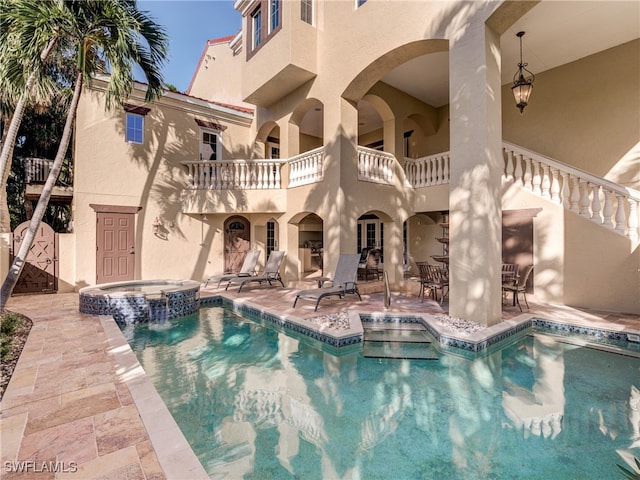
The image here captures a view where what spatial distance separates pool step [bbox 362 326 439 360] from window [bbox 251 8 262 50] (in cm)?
1126

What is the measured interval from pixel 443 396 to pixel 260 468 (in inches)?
103

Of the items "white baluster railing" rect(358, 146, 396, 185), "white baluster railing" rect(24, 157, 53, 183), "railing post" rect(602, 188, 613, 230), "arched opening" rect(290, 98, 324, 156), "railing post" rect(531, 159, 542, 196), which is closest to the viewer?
"railing post" rect(602, 188, 613, 230)

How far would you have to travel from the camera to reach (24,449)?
2.74 metres

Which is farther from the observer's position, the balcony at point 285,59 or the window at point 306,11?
the window at point 306,11

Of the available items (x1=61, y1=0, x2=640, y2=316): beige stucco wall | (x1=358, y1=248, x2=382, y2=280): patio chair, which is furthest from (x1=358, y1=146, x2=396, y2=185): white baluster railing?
(x1=358, y1=248, x2=382, y2=280): patio chair

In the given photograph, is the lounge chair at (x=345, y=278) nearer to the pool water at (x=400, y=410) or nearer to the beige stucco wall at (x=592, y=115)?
the pool water at (x=400, y=410)

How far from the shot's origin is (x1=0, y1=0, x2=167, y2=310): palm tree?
6.15m

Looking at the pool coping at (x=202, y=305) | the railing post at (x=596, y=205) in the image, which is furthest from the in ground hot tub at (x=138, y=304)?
the railing post at (x=596, y=205)

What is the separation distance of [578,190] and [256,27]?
12176mm

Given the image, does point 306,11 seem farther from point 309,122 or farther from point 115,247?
point 115,247

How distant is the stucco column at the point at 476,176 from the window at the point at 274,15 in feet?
22.3

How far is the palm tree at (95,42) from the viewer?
20.2ft

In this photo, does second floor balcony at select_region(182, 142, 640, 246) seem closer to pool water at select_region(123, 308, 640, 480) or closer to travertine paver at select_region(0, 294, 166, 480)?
pool water at select_region(123, 308, 640, 480)

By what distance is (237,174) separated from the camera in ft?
39.5
